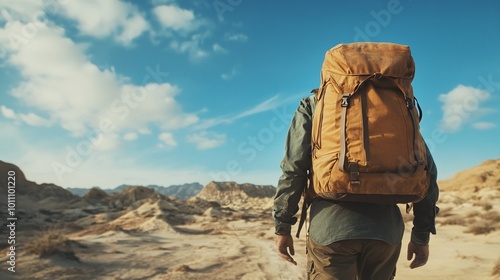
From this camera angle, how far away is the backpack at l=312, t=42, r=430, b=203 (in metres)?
1.63

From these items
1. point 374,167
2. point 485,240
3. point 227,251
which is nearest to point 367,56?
point 374,167

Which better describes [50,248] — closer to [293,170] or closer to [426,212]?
[293,170]

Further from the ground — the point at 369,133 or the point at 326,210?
the point at 369,133

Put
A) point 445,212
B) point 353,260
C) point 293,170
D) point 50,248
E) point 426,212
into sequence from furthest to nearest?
point 445,212 → point 50,248 → point 426,212 → point 293,170 → point 353,260

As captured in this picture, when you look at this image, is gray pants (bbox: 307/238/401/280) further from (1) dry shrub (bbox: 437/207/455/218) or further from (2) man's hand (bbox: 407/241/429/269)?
(1) dry shrub (bbox: 437/207/455/218)

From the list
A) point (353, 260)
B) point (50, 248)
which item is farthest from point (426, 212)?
point (50, 248)

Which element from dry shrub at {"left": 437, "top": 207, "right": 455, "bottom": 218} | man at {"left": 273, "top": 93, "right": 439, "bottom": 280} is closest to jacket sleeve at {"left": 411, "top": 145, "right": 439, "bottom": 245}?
man at {"left": 273, "top": 93, "right": 439, "bottom": 280}

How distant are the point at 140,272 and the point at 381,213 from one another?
588 cm

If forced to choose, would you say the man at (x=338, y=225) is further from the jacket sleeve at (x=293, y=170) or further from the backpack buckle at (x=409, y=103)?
the backpack buckle at (x=409, y=103)

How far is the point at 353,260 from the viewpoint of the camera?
1774 millimetres

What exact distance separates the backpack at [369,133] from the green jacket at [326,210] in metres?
0.11

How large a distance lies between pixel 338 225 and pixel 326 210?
0.12 meters

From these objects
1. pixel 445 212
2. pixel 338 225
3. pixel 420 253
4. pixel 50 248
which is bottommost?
pixel 445 212

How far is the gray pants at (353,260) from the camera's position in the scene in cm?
175
